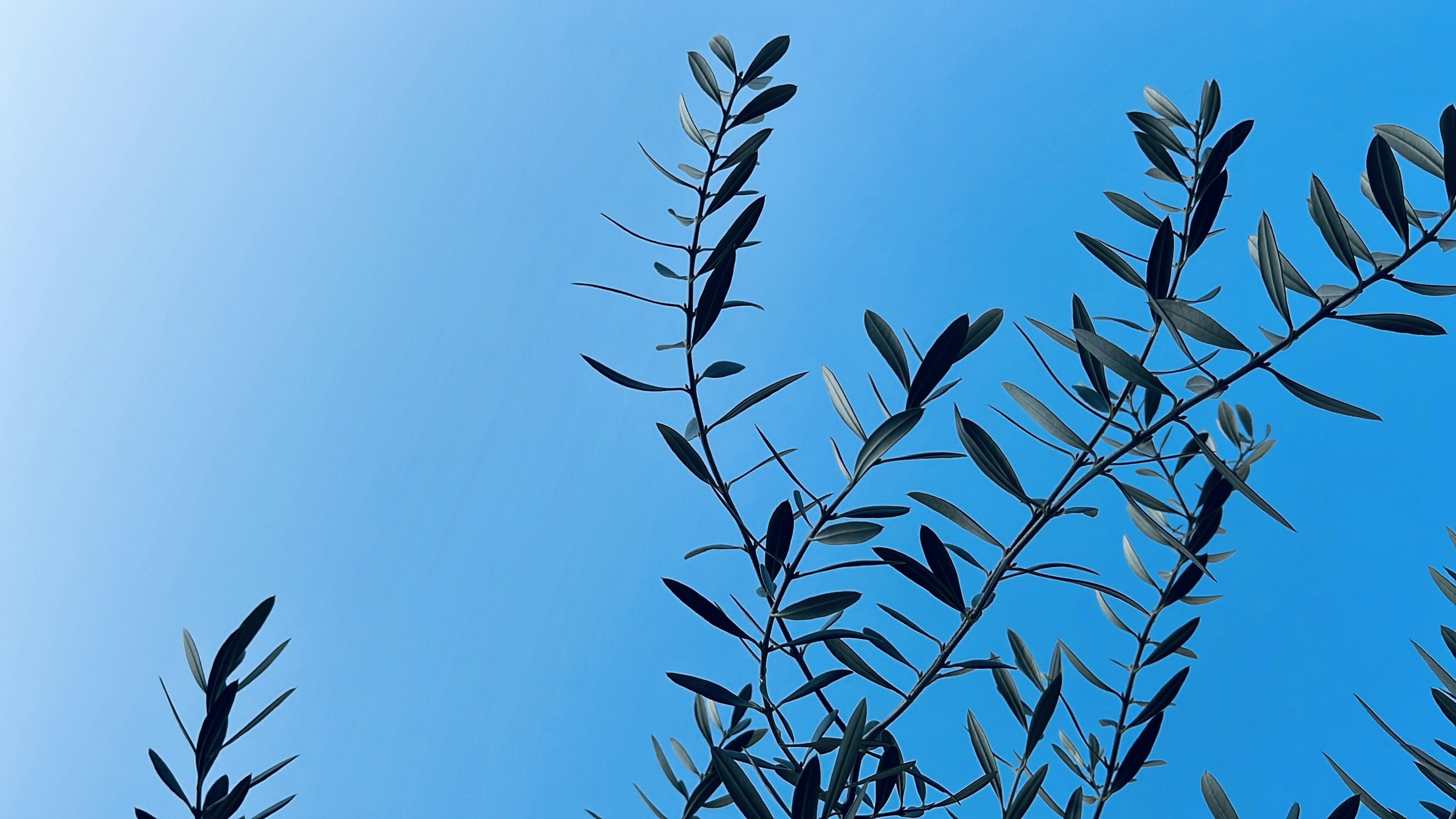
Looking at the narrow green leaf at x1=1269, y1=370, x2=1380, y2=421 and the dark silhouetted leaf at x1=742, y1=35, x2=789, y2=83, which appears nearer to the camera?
the narrow green leaf at x1=1269, y1=370, x2=1380, y2=421

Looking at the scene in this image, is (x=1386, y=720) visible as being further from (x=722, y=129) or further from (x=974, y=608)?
(x=722, y=129)

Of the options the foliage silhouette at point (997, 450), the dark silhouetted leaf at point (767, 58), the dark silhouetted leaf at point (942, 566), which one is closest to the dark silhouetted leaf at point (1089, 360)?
the foliage silhouette at point (997, 450)

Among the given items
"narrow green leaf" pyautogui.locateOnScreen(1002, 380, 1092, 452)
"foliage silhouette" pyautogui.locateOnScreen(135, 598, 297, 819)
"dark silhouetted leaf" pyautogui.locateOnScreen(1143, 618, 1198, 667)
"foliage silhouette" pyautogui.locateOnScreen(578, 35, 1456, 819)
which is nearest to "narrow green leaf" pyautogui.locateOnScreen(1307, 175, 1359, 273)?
"foliage silhouette" pyautogui.locateOnScreen(578, 35, 1456, 819)

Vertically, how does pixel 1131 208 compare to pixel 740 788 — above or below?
above

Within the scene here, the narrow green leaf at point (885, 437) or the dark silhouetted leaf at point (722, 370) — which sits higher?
the dark silhouetted leaf at point (722, 370)

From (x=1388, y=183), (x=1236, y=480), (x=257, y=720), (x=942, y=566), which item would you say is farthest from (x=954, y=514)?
(x=257, y=720)

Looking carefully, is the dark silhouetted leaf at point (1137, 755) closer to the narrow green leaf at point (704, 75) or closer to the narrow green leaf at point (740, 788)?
the narrow green leaf at point (740, 788)

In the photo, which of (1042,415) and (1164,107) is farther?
(1164,107)

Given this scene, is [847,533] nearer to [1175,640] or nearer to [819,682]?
[819,682]

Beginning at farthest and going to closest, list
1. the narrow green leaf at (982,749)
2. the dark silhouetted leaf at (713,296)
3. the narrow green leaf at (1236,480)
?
the narrow green leaf at (982,749), the dark silhouetted leaf at (713,296), the narrow green leaf at (1236,480)

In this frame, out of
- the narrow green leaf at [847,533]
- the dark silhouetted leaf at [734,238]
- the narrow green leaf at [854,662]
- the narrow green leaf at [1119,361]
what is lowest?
the narrow green leaf at [854,662]

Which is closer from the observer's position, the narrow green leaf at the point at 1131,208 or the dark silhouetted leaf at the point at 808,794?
the dark silhouetted leaf at the point at 808,794

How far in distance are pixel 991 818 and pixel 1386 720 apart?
27.4 inches

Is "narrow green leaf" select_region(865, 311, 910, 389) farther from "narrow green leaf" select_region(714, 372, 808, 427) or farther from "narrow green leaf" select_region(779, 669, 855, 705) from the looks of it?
"narrow green leaf" select_region(779, 669, 855, 705)
